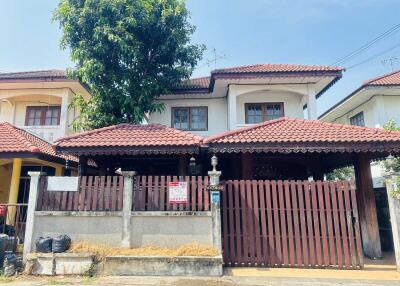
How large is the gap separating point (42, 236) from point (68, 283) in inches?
64.9

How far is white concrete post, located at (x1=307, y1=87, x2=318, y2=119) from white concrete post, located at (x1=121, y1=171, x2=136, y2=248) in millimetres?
8510

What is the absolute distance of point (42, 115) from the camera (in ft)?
45.6

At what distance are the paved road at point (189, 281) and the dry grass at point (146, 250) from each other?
1.71ft

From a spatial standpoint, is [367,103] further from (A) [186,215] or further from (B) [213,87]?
(A) [186,215]

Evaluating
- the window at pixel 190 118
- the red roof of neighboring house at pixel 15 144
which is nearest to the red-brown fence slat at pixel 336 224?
the window at pixel 190 118

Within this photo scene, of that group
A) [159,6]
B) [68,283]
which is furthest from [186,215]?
[159,6]

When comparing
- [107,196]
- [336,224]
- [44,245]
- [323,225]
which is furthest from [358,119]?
[44,245]

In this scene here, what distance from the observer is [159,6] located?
11.5m

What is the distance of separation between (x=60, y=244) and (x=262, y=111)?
387 inches

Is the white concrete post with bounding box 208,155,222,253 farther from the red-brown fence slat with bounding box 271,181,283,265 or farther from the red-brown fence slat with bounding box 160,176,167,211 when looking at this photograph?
the red-brown fence slat with bounding box 271,181,283,265

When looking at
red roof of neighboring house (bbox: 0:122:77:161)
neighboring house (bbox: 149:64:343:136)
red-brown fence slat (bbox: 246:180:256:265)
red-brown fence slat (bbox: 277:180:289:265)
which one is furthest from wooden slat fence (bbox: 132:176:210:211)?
neighboring house (bbox: 149:64:343:136)

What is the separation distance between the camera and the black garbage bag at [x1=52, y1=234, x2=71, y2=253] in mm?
6410

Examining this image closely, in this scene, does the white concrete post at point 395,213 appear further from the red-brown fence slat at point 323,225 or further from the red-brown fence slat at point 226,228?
the red-brown fence slat at point 226,228

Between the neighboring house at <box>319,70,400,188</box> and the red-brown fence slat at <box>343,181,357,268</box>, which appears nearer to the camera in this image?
the red-brown fence slat at <box>343,181,357,268</box>
